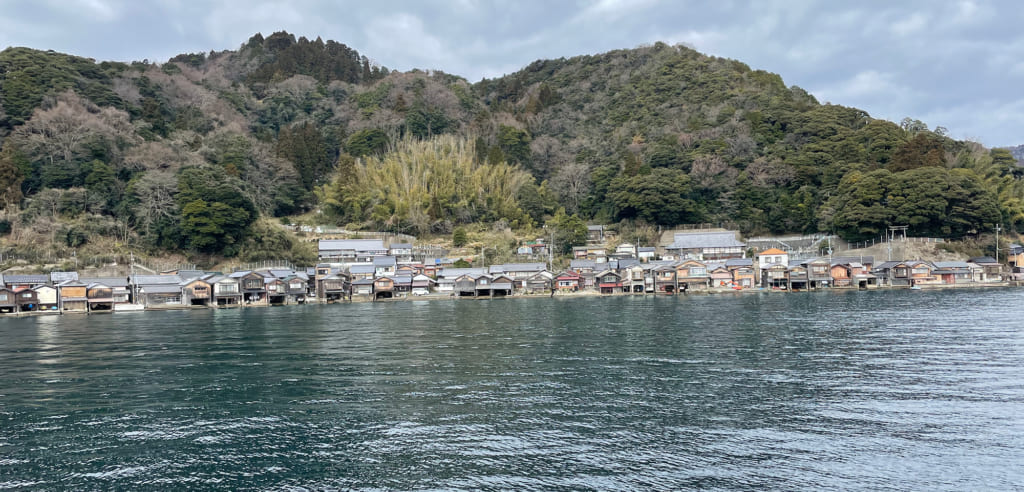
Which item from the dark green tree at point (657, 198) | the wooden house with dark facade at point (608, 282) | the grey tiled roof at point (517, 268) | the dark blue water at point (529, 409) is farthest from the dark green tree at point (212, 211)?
the dark green tree at point (657, 198)

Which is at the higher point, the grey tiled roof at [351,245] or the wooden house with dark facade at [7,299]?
the grey tiled roof at [351,245]

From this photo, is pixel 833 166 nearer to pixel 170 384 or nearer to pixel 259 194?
pixel 259 194

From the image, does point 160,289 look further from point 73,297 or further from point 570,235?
point 570,235

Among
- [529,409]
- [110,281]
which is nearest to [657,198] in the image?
[110,281]

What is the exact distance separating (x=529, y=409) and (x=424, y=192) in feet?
168

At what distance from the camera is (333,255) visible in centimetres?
5503

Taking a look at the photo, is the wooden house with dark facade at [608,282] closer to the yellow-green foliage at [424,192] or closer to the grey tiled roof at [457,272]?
the grey tiled roof at [457,272]

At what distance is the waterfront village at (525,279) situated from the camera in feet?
150

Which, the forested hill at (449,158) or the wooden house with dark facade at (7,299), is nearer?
the wooden house with dark facade at (7,299)

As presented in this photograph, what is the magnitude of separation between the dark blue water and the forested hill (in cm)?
2929

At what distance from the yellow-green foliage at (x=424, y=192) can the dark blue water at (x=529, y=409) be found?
1405 inches

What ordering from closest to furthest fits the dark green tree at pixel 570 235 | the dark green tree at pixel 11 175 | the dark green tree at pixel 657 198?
1. the dark green tree at pixel 11 175
2. the dark green tree at pixel 570 235
3. the dark green tree at pixel 657 198

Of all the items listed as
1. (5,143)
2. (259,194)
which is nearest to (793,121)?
(259,194)

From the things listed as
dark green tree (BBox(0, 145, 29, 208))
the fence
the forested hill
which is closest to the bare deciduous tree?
the forested hill
